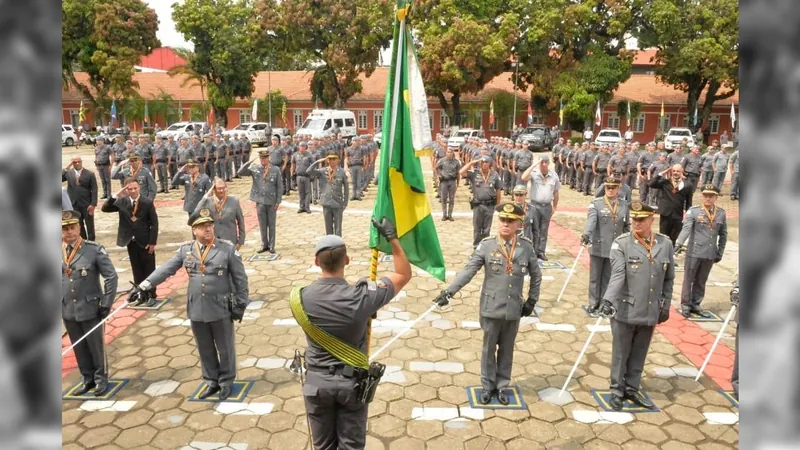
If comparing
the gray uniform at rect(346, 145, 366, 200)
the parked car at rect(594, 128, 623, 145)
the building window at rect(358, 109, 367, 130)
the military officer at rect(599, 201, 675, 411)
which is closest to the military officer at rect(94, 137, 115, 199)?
the gray uniform at rect(346, 145, 366, 200)

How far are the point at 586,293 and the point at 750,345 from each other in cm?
854

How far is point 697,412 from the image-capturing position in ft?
17.6

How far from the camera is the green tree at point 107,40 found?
39312mm

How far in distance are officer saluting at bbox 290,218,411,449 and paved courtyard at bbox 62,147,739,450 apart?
128cm

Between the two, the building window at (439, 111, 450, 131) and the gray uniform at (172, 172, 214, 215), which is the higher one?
the building window at (439, 111, 450, 131)

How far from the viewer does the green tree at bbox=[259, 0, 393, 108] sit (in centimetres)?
3897

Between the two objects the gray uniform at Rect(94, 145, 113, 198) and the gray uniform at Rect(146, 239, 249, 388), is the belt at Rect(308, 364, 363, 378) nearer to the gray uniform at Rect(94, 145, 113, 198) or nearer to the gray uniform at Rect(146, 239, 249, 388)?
the gray uniform at Rect(146, 239, 249, 388)

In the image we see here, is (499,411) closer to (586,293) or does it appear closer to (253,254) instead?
(586,293)

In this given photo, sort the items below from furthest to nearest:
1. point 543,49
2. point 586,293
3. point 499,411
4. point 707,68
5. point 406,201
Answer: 1. point 543,49
2. point 707,68
3. point 586,293
4. point 499,411
5. point 406,201

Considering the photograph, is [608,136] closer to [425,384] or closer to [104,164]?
[104,164]

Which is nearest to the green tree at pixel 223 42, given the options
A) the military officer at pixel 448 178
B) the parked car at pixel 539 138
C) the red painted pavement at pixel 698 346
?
the parked car at pixel 539 138

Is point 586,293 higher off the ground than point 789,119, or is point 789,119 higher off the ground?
point 789,119

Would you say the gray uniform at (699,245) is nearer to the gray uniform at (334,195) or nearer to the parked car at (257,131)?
the gray uniform at (334,195)

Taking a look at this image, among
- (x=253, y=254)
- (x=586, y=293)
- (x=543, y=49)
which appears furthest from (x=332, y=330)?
(x=543, y=49)
